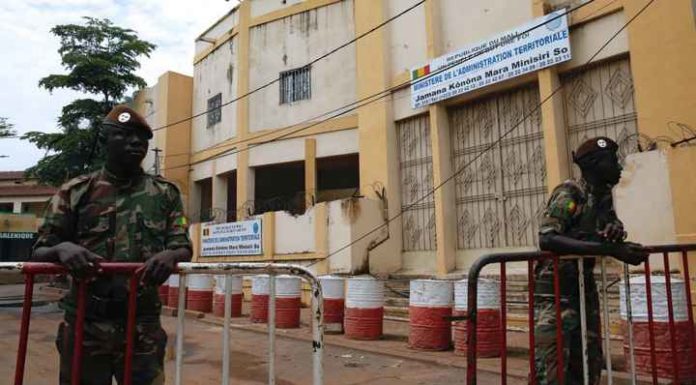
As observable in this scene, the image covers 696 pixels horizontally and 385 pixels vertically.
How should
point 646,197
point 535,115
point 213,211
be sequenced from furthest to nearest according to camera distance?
point 213,211, point 535,115, point 646,197

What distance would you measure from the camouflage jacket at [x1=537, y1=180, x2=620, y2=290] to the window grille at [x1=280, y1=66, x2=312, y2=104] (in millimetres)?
12499

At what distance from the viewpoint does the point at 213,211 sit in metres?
17.3

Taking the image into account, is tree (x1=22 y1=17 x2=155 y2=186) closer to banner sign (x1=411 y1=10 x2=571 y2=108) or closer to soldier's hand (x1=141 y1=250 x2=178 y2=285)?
banner sign (x1=411 y1=10 x2=571 y2=108)

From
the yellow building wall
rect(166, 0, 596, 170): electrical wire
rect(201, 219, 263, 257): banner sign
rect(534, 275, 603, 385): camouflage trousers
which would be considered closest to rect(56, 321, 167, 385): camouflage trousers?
rect(534, 275, 603, 385): camouflage trousers

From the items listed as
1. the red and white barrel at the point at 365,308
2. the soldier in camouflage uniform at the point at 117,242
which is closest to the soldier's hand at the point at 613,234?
the soldier in camouflage uniform at the point at 117,242

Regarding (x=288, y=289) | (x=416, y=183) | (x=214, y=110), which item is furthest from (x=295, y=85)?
(x=288, y=289)

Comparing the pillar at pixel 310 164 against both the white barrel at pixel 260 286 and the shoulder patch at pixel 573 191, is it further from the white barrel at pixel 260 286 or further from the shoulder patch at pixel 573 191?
the shoulder patch at pixel 573 191

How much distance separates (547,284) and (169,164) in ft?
60.2

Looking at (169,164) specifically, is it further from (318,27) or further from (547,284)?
(547,284)

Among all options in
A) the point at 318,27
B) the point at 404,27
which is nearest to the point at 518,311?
the point at 404,27

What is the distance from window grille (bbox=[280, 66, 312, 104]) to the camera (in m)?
15.3

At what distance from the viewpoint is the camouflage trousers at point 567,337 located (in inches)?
121

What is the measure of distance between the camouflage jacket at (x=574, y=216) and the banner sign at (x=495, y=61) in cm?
661

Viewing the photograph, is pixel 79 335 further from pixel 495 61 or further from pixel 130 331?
pixel 495 61
